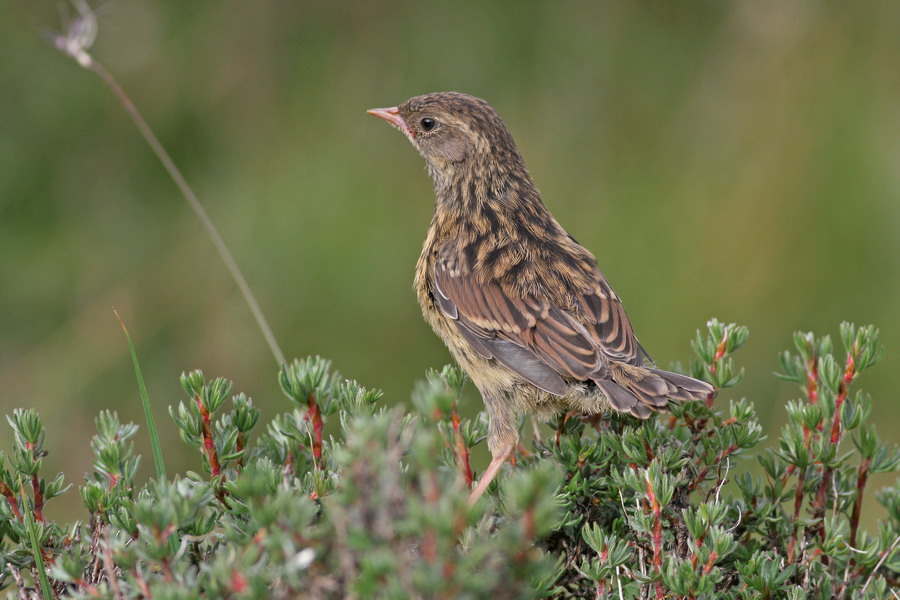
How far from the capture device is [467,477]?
11.0 feet

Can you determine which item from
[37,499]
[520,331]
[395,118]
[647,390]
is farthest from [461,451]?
[395,118]

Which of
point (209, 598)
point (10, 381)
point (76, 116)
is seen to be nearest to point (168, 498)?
point (209, 598)

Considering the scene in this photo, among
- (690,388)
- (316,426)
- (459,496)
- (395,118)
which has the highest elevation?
(395,118)

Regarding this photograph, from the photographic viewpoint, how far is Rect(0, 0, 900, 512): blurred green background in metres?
6.45

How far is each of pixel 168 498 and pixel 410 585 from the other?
0.65 m

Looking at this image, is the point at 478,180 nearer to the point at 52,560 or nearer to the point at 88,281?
the point at 52,560

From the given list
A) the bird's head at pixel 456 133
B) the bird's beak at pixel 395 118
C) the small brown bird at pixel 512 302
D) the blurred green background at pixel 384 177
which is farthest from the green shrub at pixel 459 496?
the blurred green background at pixel 384 177

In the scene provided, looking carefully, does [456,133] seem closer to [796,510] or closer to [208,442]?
[208,442]

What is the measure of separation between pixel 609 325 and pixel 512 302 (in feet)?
1.25

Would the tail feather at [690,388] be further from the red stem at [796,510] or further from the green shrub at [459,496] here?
the red stem at [796,510]

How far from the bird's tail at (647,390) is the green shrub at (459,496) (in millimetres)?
72

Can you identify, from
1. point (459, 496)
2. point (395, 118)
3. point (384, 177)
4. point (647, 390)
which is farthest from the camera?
point (384, 177)

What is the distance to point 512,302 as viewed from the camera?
4168 mm

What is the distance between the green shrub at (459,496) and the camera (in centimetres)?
209
